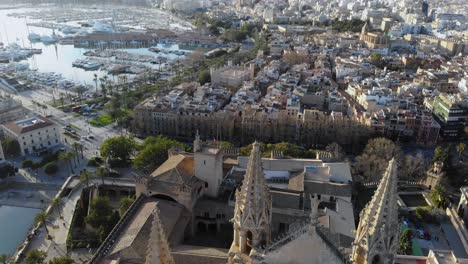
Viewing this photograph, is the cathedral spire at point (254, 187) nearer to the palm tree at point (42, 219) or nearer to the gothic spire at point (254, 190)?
the gothic spire at point (254, 190)

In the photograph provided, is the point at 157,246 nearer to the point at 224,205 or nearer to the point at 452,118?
the point at 224,205

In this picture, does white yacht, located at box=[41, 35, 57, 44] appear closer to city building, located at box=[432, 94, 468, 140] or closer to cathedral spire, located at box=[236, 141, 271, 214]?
city building, located at box=[432, 94, 468, 140]

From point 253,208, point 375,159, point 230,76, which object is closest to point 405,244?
point 375,159

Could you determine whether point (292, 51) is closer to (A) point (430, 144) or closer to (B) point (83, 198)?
(A) point (430, 144)

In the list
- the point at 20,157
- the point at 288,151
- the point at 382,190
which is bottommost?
the point at 20,157

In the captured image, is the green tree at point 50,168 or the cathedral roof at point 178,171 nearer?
the cathedral roof at point 178,171

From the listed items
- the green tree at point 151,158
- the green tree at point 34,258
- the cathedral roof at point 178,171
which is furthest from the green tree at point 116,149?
the green tree at point 34,258

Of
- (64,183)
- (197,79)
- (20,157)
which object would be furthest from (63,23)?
(64,183)

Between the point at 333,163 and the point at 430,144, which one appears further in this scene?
the point at 430,144
